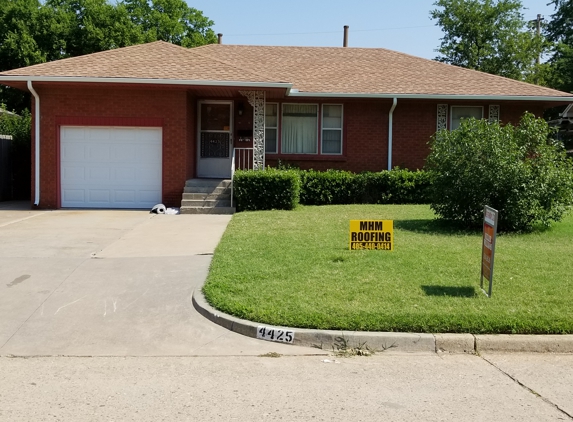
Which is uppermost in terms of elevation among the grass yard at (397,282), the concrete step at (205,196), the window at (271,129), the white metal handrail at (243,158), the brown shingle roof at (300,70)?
the brown shingle roof at (300,70)

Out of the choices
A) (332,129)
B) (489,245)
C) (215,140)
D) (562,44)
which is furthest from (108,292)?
(562,44)

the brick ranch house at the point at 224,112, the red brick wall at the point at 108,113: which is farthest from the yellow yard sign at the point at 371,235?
the red brick wall at the point at 108,113

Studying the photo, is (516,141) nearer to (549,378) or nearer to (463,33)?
(549,378)

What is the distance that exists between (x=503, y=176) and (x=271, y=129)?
9.20 m

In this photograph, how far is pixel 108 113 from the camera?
1695cm

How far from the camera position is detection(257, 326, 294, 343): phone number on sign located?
6.63 meters

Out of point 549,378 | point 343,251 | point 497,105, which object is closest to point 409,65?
point 497,105

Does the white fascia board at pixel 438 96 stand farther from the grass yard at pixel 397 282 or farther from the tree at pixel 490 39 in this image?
the tree at pixel 490 39

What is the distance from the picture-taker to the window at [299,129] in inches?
778

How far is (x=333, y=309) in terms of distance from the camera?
7059mm

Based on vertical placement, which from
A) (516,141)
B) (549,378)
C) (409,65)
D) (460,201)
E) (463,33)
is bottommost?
(549,378)

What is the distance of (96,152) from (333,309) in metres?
11.8

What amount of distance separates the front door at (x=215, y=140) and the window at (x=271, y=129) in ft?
3.73

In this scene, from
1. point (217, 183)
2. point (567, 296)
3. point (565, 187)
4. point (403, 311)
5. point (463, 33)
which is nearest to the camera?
point (403, 311)
